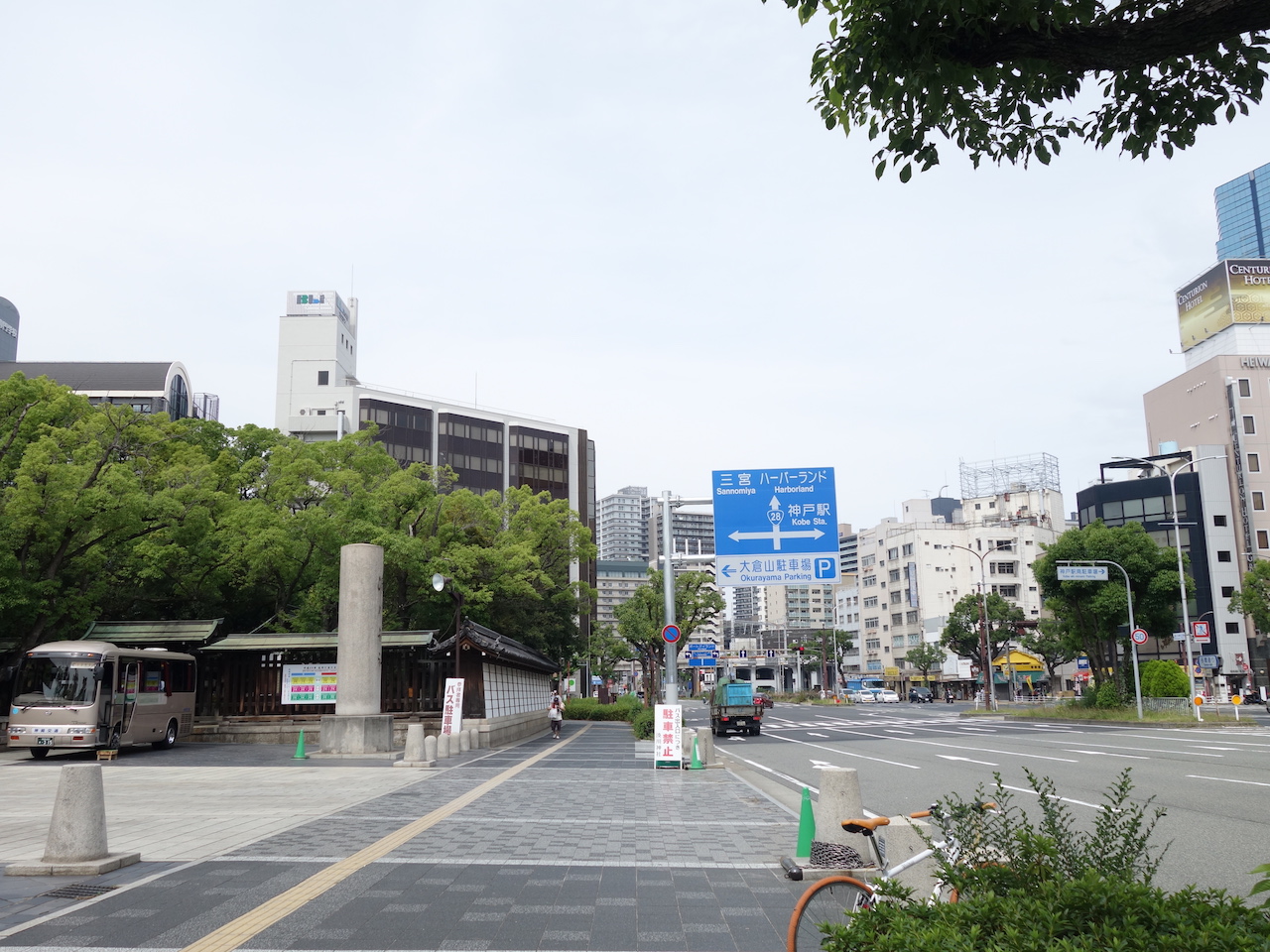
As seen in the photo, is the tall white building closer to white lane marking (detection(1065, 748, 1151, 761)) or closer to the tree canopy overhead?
white lane marking (detection(1065, 748, 1151, 761))

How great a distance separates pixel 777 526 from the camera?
70.5 feet

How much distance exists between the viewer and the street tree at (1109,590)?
41719 millimetres

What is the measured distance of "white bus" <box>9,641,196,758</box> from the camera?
2298cm

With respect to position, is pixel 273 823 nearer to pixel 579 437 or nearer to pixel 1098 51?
pixel 1098 51

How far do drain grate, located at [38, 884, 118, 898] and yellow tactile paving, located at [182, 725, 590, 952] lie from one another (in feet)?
5.22

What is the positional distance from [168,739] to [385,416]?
53.0 metres

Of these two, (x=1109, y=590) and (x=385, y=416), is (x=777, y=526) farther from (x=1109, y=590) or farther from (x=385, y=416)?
(x=385, y=416)

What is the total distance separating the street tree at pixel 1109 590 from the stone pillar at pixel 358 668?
30.0 meters

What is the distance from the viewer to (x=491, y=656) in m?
30.1

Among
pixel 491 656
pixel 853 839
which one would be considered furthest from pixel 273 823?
pixel 491 656

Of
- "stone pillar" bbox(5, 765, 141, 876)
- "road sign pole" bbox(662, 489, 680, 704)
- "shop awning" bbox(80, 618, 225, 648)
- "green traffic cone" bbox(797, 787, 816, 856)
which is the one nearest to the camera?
"stone pillar" bbox(5, 765, 141, 876)

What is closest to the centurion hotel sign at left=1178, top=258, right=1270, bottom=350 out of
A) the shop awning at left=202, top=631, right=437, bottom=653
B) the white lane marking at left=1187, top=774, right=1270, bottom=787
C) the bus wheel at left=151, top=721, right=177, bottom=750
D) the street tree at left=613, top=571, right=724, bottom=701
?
the street tree at left=613, top=571, right=724, bottom=701

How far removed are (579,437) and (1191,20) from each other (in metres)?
86.5

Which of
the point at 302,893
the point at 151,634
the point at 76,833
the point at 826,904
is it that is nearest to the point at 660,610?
the point at 151,634
